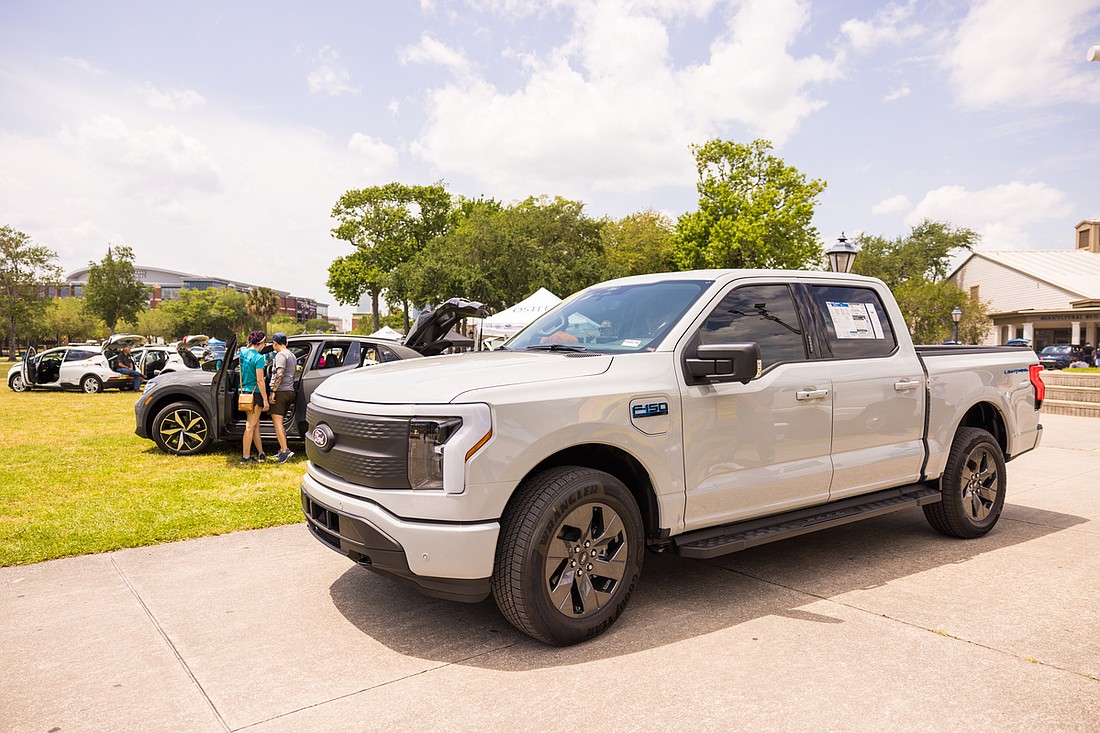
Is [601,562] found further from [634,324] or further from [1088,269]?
[1088,269]

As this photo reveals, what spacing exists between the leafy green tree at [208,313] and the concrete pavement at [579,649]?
105562mm

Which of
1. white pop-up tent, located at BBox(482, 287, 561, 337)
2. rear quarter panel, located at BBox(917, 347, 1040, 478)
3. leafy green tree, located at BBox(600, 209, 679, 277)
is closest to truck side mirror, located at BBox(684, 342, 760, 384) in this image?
rear quarter panel, located at BBox(917, 347, 1040, 478)

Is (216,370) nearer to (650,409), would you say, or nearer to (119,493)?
(119,493)

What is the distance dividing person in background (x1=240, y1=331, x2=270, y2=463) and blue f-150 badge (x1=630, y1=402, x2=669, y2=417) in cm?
628

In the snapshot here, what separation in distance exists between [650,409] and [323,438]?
1727 millimetres

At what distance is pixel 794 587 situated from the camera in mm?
4625

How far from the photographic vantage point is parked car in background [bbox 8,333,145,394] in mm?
22308

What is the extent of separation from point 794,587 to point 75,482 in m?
7.45

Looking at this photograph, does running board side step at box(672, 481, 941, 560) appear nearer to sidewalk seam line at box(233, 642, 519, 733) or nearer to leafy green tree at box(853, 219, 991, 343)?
sidewalk seam line at box(233, 642, 519, 733)

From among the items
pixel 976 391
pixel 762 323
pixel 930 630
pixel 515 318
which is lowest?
pixel 930 630

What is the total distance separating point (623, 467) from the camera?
13.4ft

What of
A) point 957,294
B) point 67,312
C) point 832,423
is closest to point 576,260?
point 957,294

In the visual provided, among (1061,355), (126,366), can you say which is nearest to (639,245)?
(1061,355)

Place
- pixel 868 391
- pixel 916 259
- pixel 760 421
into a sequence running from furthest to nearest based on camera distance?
1. pixel 916 259
2. pixel 868 391
3. pixel 760 421
